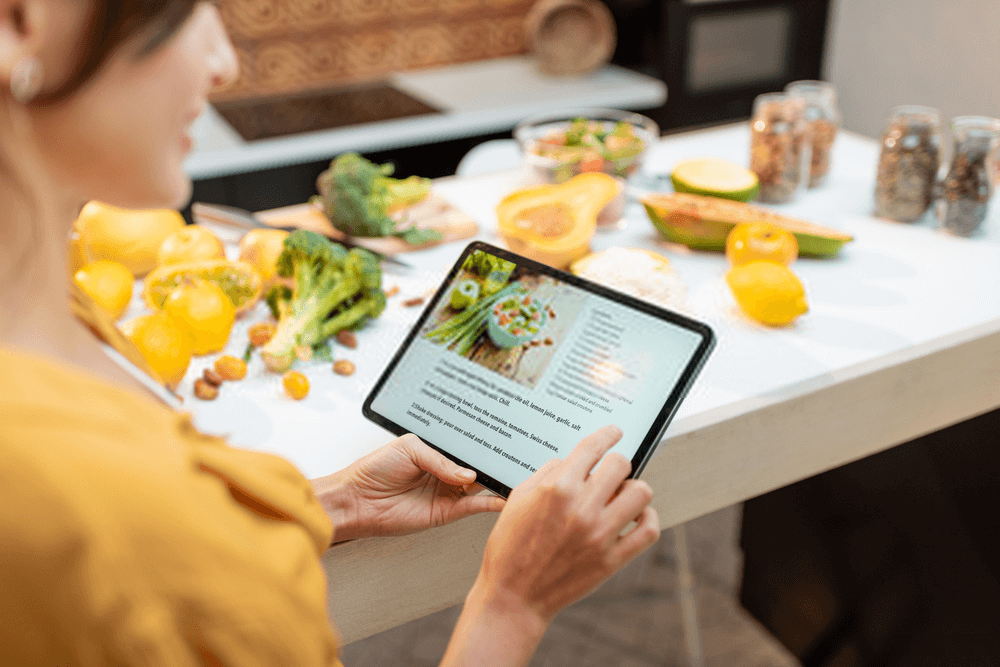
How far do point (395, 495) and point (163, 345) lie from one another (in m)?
0.34

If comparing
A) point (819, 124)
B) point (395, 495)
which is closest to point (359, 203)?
point (395, 495)

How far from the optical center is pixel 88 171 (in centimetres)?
47

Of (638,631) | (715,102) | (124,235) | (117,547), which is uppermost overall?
(117,547)

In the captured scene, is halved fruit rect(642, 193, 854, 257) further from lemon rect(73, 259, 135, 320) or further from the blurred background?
lemon rect(73, 259, 135, 320)

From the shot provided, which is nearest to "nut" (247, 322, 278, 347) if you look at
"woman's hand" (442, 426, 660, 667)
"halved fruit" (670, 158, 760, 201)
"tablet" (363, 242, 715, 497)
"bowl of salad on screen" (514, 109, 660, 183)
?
"tablet" (363, 242, 715, 497)

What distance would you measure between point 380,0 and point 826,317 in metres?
2.36

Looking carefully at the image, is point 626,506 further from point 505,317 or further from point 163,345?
point 163,345

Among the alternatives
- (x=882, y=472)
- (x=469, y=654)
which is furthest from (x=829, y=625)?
(x=469, y=654)

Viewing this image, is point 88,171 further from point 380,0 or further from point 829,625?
point 380,0

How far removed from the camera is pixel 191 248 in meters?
1.18

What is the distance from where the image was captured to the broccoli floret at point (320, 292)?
1.05 m

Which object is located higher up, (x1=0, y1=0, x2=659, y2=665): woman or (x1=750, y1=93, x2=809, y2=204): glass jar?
(x1=0, y1=0, x2=659, y2=665): woman

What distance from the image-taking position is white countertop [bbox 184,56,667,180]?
2.29 meters

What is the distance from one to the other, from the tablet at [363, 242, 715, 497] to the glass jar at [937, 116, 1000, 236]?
0.75m
